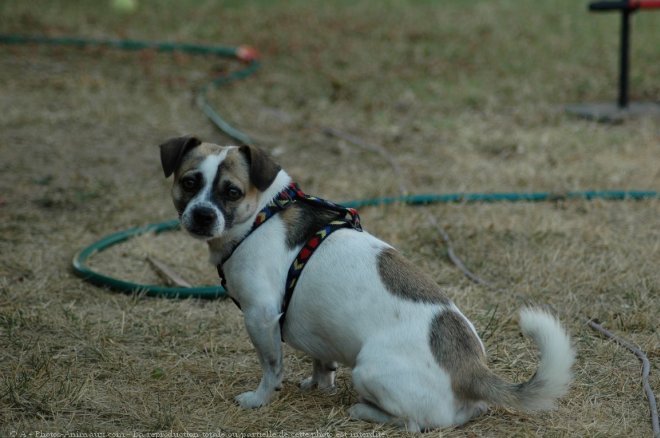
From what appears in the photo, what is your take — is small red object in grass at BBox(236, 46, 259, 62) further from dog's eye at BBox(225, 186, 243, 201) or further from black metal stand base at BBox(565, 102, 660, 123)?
dog's eye at BBox(225, 186, 243, 201)

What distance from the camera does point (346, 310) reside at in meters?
3.35

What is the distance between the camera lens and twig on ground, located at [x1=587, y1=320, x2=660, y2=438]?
345cm

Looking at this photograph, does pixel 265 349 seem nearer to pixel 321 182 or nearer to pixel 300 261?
pixel 300 261

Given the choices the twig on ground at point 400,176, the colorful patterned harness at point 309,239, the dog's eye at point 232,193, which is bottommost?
the twig on ground at point 400,176

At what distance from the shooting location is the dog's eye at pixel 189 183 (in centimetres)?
352

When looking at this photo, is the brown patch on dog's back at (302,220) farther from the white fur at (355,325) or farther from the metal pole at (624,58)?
the metal pole at (624,58)

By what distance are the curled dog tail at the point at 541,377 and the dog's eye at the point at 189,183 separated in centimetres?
143

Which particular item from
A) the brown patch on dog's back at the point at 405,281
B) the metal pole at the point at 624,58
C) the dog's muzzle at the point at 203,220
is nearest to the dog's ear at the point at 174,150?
the dog's muzzle at the point at 203,220

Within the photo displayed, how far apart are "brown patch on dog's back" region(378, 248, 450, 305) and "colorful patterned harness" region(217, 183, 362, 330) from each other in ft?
0.86

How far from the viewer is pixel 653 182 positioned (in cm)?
668

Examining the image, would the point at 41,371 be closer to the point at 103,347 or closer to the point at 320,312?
the point at 103,347

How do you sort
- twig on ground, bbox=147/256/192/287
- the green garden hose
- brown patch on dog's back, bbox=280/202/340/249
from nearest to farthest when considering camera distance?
brown patch on dog's back, bbox=280/202/340/249, the green garden hose, twig on ground, bbox=147/256/192/287

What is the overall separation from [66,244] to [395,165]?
292 cm

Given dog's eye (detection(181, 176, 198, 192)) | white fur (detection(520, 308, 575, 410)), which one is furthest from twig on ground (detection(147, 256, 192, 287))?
white fur (detection(520, 308, 575, 410))
